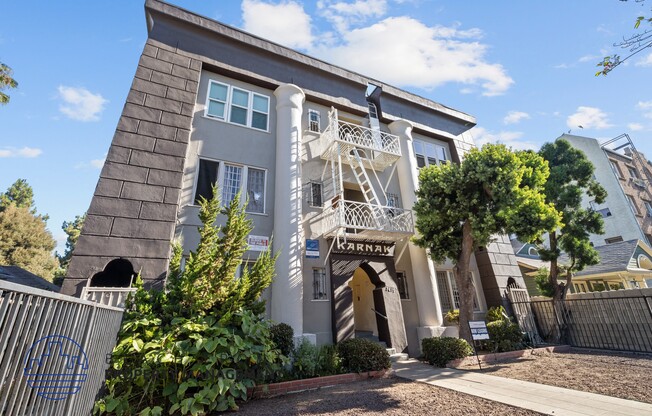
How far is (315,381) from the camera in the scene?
739 centimetres

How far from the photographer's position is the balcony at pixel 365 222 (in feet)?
34.7

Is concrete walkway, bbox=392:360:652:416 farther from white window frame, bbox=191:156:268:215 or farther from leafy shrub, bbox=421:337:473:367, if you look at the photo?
white window frame, bbox=191:156:268:215

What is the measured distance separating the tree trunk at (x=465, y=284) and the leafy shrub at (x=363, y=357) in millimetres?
3696

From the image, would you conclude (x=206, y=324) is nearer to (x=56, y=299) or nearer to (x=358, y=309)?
(x=56, y=299)

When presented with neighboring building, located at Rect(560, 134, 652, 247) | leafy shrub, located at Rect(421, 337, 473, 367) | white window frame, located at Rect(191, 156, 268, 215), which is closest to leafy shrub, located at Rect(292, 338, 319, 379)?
leafy shrub, located at Rect(421, 337, 473, 367)

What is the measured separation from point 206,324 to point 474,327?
25.4 feet

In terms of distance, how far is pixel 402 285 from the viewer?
40.6 ft

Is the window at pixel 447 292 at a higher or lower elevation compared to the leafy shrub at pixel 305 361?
higher

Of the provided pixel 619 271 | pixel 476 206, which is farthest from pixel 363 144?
pixel 619 271

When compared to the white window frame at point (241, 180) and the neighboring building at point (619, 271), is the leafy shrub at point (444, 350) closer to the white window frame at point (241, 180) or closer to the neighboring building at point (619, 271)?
the white window frame at point (241, 180)

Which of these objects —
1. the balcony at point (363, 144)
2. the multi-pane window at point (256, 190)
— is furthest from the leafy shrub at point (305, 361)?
the balcony at point (363, 144)

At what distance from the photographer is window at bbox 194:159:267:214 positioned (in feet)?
33.7

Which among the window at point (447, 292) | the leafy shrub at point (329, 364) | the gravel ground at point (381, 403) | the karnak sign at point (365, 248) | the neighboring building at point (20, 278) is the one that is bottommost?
the gravel ground at point (381, 403)

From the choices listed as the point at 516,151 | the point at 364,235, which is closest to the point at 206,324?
the point at 364,235
